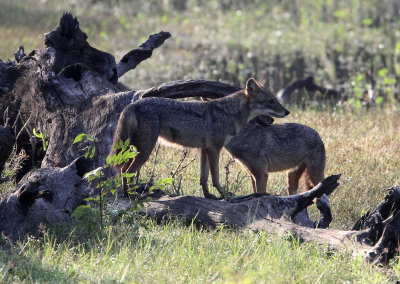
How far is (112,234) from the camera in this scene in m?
6.21

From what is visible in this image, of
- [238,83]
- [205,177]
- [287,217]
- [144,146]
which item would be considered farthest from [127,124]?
[238,83]

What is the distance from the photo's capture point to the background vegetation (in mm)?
5539

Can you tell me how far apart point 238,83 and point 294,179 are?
22.2 feet

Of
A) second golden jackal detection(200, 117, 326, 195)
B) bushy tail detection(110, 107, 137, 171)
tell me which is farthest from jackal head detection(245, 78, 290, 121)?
bushy tail detection(110, 107, 137, 171)

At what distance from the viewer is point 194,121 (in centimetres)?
747

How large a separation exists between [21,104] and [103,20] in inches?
472

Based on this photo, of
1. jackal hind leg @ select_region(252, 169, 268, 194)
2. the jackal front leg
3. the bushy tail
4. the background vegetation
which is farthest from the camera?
jackal hind leg @ select_region(252, 169, 268, 194)

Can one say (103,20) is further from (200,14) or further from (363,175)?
(363,175)

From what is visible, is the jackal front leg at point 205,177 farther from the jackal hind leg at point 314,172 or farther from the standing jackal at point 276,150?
the jackal hind leg at point 314,172

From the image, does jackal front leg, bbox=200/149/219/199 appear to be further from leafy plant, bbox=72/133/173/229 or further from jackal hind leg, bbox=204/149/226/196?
leafy plant, bbox=72/133/173/229

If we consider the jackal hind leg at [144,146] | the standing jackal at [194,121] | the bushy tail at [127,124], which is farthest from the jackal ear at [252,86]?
the bushy tail at [127,124]

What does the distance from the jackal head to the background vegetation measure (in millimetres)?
667

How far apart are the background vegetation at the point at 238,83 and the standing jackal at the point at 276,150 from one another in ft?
0.83

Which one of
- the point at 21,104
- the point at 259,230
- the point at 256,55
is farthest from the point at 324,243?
the point at 256,55
